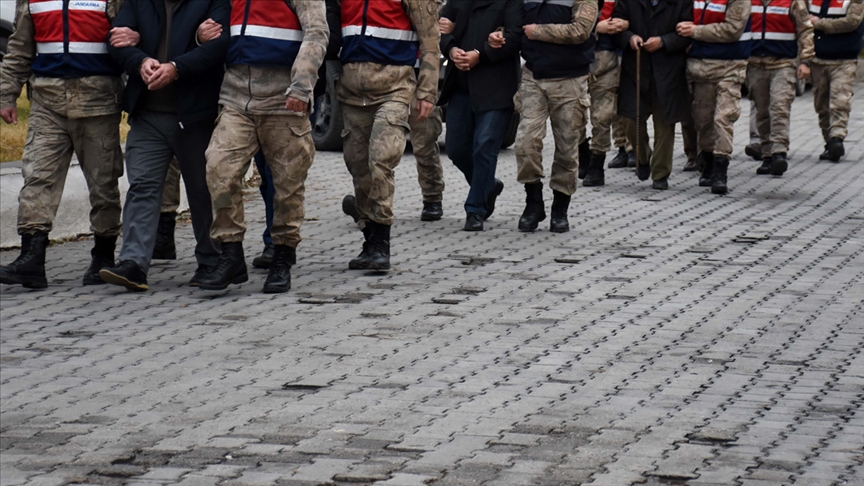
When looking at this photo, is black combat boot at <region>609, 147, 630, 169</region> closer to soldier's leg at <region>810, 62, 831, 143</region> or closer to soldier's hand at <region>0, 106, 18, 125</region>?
soldier's leg at <region>810, 62, 831, 143</region>

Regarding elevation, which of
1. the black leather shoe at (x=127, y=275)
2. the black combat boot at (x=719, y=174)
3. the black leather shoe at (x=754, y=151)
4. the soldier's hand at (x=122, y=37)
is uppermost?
the soldier's hand at (x=122, y=37)

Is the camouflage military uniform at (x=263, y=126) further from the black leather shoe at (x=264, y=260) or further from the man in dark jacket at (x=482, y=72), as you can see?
the man in dark jacket at (x=482, y=72)

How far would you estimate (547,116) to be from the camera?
32.9 feet

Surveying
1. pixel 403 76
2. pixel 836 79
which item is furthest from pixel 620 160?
pixel 403 76

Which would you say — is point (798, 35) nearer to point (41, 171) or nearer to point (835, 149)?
point (835, 149)

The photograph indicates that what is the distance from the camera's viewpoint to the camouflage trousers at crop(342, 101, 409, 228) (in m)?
8.40

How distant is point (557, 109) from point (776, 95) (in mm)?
4423

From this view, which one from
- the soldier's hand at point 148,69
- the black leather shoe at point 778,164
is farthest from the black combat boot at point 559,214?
the black leather shoe at point 778,164

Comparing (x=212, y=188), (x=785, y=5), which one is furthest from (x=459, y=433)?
(x=785, y=5)

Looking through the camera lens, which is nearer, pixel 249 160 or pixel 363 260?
pixel 249 160

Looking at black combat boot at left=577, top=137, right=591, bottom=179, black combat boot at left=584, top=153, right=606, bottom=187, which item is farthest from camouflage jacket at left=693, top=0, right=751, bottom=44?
black combat boot at left=577, top=137, right=591, bottom=179

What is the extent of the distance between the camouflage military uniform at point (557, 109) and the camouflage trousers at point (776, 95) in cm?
417

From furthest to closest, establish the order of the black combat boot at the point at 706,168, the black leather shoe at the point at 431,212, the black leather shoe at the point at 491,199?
the black combat boot at the point at 706,168 → the black leather shoe at the point at 431,212 → the black leather shoe at the point at 491,199

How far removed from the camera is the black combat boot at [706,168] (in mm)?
12786
